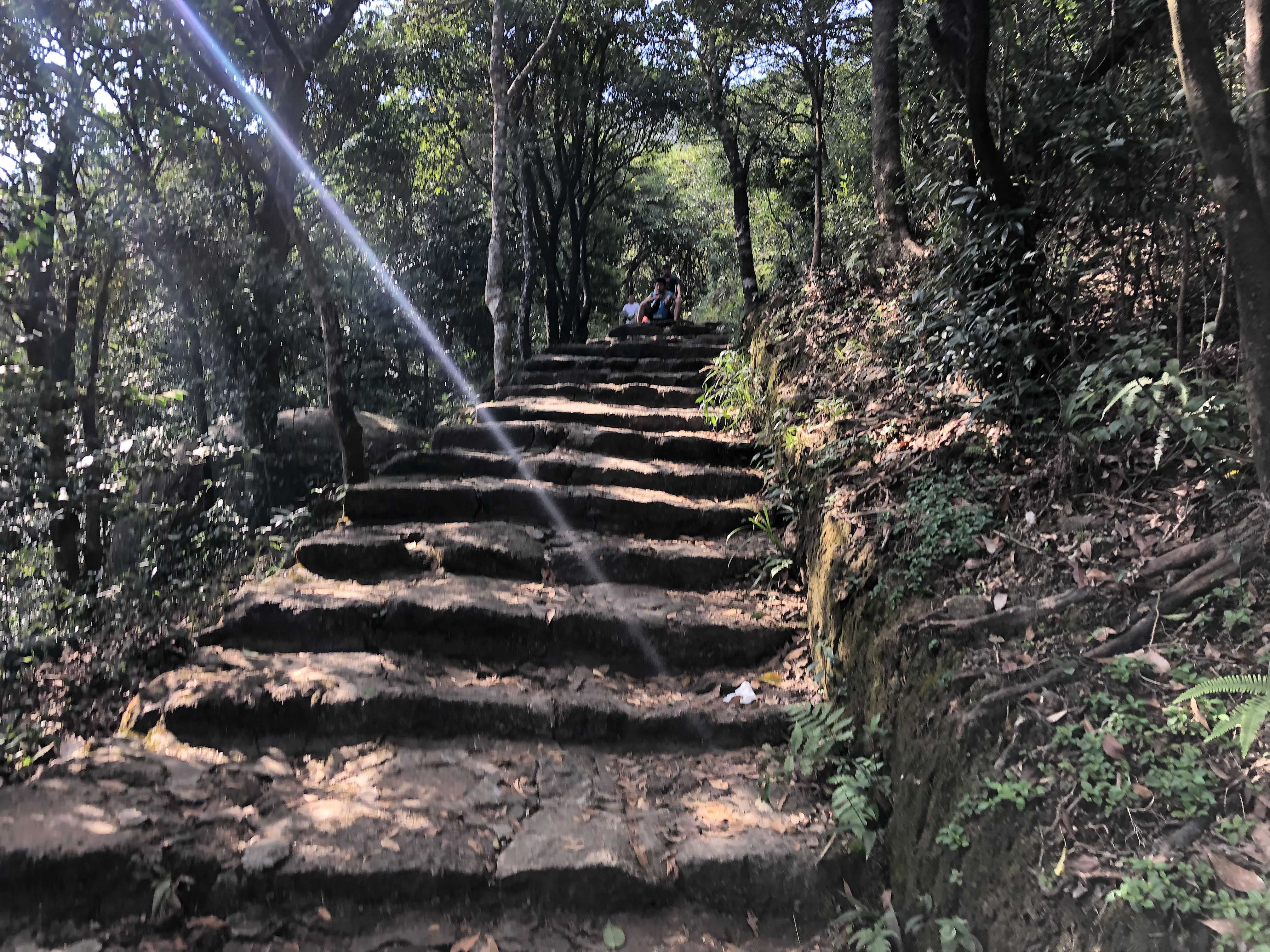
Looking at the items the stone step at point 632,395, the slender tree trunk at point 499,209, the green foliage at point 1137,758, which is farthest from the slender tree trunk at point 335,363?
the green foliage at point 1137,758

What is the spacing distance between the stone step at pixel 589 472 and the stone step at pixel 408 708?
1.95 metres

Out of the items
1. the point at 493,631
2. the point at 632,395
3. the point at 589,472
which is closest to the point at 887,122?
the point at 632,395

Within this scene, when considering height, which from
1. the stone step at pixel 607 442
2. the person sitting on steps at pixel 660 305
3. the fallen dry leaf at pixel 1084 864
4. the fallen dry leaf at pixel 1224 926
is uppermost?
the person sitting on steps at pixel 660 305

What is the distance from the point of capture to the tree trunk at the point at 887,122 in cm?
579

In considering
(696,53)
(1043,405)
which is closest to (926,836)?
(1043,405)

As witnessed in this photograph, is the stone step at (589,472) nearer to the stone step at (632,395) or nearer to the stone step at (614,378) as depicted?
the stone step at (632,395)

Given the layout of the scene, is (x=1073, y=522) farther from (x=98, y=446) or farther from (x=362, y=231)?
(x=362, y=231)

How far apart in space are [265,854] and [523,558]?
2067 mm

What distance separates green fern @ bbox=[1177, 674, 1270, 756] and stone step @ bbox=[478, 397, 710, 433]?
464 centimetres

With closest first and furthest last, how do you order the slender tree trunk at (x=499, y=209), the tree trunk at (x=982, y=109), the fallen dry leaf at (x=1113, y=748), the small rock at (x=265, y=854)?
1. the fallen dry leaf at (x=1113, y=748)
2. the small rock at (x=265, y=854)
3. the tree trunk at (x=982, y=109)
4. the slender tree trunk at (x=499, y=209)

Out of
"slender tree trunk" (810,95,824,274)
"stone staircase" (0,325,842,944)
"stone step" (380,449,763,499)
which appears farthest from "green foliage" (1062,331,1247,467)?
"slender tree trunk" (810,95,824,274)

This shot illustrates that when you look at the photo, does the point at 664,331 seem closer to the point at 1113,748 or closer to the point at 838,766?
the point at 838,766

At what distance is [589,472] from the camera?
5133 millimetres

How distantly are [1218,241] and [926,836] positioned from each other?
8.44 ft
